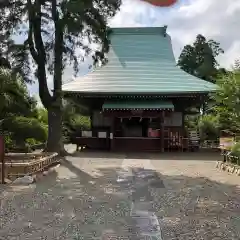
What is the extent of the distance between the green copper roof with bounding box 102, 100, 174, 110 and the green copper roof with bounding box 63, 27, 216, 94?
0.68 meters

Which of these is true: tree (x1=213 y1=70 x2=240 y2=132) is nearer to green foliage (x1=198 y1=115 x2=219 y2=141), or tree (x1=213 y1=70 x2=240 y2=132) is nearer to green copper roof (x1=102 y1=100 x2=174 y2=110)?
green copper roof (x1=102 y1=100 x2=174 y2=110)

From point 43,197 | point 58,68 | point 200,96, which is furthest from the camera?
point 200,96

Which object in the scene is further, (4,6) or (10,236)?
(4,6)

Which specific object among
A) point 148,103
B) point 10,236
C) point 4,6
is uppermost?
point 4,6

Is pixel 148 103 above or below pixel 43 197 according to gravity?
above

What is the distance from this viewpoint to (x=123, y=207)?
7344 millimetres

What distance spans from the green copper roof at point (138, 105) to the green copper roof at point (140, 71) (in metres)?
0.68

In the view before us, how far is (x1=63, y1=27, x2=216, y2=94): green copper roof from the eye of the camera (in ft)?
76.0

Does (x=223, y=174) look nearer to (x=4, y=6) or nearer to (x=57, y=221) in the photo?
(x=57, y=221)

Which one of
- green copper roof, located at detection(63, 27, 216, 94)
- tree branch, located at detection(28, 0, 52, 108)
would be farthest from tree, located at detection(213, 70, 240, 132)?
green copper roof, located at detection(63, 27, 216, 94)

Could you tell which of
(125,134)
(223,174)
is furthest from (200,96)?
(223,174)

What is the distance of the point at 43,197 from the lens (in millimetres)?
8406

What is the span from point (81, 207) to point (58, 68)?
435 inches

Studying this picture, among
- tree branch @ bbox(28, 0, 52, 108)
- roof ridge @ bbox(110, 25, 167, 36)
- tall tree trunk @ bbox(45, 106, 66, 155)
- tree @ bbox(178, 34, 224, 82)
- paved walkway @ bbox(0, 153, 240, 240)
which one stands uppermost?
tree @ bbox(178, 34, 224, 82)
